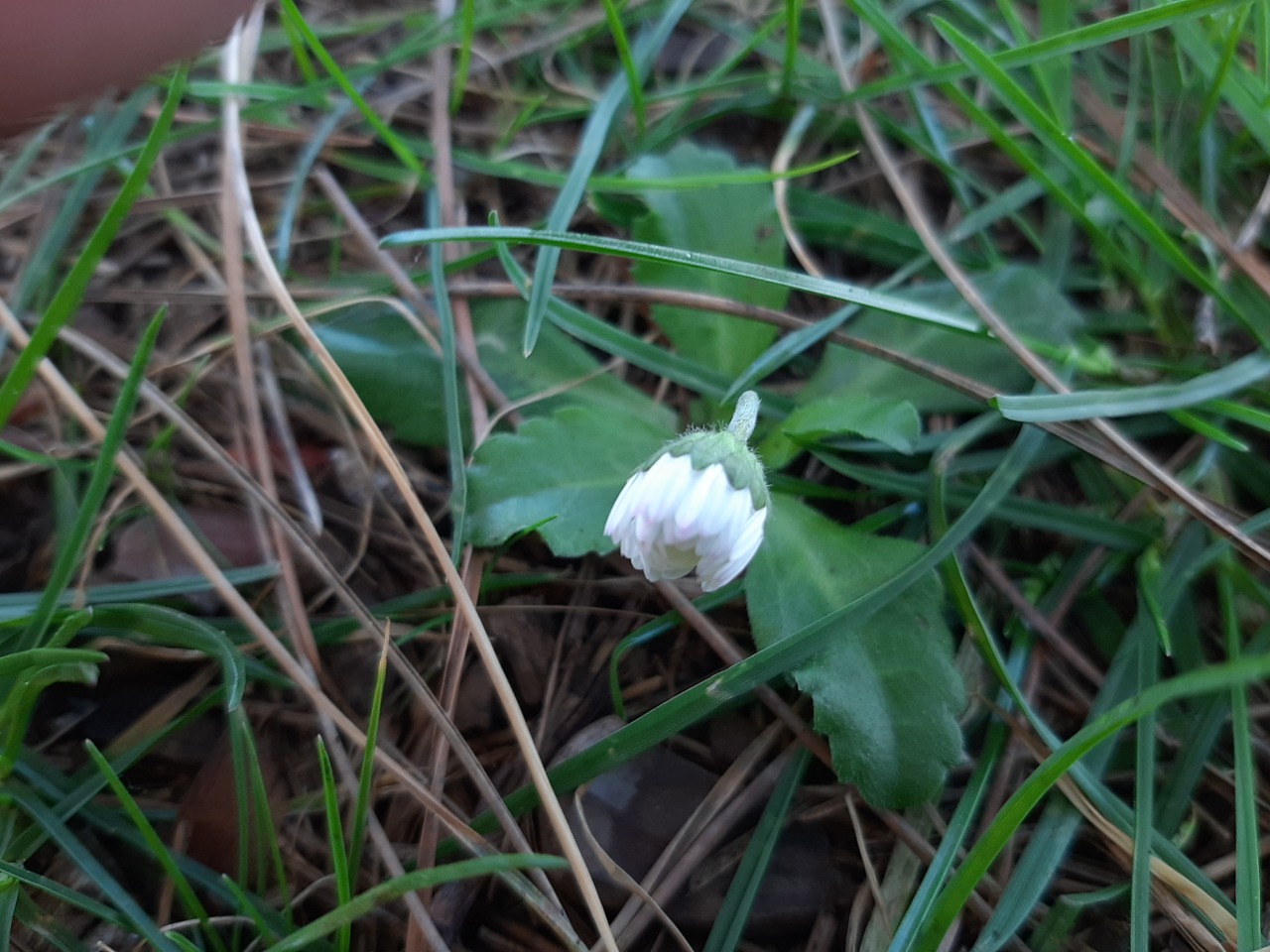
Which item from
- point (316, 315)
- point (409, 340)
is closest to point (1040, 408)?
point (409, 340)

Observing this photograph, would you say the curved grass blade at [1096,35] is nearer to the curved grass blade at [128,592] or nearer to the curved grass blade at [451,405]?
the curved grass blade at [451,405]

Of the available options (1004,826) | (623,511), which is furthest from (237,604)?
(1004,826)

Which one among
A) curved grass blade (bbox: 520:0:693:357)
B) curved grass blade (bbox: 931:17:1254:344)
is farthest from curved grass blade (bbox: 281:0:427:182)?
curved grass blade (bbox: 931:17:1254:344)

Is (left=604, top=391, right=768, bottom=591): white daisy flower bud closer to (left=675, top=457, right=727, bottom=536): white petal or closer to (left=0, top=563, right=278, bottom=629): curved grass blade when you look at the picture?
(left=675, top=457, right=727, bottom=536): white petal

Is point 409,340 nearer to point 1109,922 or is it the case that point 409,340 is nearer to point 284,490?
point 284,490

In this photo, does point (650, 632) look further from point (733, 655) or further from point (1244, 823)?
point (1244, 823)

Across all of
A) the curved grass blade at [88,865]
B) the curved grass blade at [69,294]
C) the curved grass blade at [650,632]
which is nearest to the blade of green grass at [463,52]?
the curved grass blade at [69,294]
